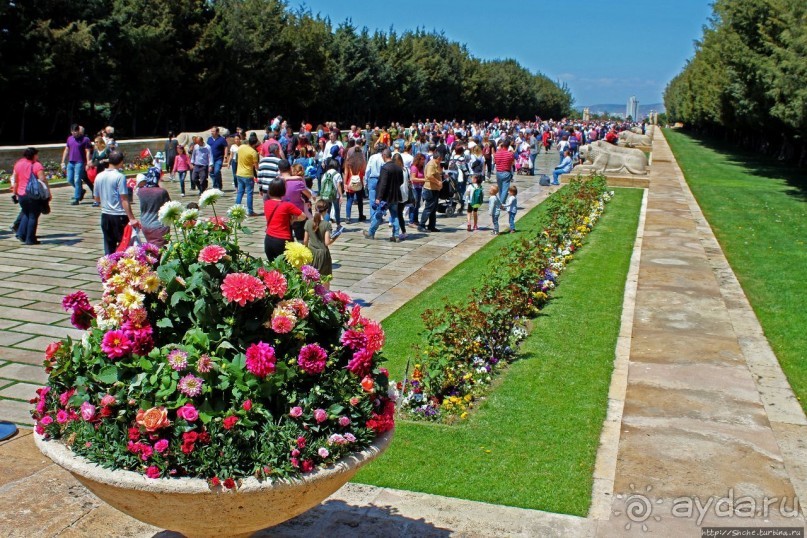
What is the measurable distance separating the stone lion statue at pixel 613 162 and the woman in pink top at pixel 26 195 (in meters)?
17.3

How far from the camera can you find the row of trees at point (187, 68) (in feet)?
95.8

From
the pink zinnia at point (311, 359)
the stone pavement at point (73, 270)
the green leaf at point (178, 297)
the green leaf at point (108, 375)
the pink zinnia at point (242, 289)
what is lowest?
the stone pavement at point (73, 270)

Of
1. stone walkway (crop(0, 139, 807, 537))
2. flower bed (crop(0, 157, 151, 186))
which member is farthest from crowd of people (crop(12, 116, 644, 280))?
flower bed (crop(0, 157, 151, 186))

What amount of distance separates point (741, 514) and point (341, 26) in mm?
52933

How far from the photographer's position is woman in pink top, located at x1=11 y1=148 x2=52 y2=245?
12.6 m

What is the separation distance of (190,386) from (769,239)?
15191mm

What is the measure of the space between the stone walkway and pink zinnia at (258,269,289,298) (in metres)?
1.57

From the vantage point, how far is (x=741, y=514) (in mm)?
4863

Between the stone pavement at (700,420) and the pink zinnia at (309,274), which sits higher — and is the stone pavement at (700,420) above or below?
below

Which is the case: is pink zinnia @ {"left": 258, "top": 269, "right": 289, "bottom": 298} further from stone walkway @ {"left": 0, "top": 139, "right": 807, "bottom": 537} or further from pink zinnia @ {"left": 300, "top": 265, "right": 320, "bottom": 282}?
stone walkway @ {"left": 0, "top": 139, "right": 807, "bottom": 537}

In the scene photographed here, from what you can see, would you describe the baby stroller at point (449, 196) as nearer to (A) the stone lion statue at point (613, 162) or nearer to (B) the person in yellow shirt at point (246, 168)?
(B) the person in yellow shirt at point (246, 168)

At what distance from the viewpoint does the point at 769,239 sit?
16125mm

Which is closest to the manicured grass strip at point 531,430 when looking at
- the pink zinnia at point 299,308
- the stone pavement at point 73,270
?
the stone pavement at point 73,270

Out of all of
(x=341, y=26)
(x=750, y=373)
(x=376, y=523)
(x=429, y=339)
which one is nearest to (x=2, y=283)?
(x=429, y=339)
